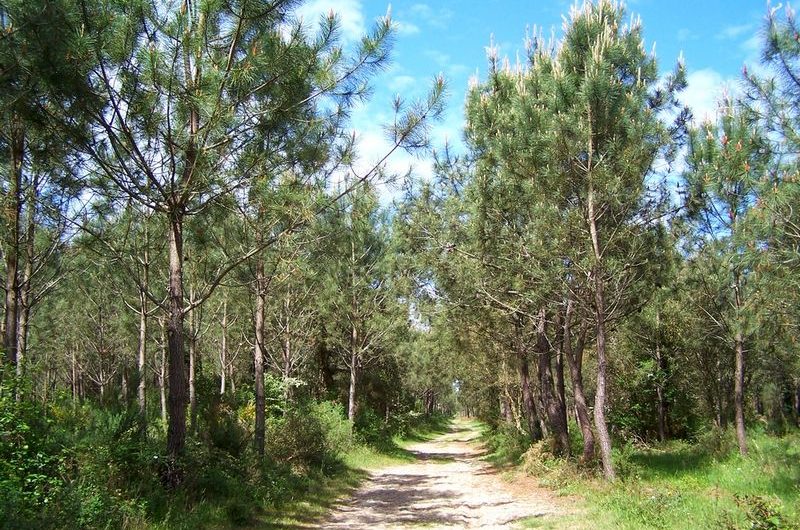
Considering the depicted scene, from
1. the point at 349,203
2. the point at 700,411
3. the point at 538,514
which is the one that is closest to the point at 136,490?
the point at 349,203

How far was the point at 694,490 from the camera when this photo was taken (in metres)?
10.0

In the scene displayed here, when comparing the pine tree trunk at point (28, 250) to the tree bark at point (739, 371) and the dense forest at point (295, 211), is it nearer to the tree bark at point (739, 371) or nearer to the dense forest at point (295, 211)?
the dense forest at point (295, 211)

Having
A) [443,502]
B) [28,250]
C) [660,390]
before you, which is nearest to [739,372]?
[443,502]

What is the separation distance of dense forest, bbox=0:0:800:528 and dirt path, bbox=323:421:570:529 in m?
1.42

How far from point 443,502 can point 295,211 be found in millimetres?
7515

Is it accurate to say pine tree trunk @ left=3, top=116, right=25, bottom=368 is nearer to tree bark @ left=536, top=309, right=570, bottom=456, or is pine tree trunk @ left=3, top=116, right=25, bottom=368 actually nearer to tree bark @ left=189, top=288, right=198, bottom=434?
tree bark @ left=189, top=288, right=198, bottom=434

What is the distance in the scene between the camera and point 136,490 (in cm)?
707

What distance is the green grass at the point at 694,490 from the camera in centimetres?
714

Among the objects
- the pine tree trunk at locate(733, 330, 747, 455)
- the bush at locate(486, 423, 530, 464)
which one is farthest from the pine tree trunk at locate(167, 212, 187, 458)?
the bush at locate(486, 423, 530, 464)

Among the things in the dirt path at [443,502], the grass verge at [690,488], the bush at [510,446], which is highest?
the grass verge at [690,488]

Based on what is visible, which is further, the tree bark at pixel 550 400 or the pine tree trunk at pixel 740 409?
the tree bark at pixel 550 400

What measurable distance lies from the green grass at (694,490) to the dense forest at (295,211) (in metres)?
0.64

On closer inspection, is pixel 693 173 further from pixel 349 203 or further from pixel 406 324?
pixel 406 324

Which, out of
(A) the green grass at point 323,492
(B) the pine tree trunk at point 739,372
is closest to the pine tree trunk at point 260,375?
(A) the green grass at point 323,492
